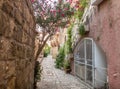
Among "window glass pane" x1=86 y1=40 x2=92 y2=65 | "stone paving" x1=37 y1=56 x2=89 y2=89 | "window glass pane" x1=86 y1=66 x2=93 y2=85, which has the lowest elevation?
"stone paving" x1=37 y1=56 x2=89 y2=89

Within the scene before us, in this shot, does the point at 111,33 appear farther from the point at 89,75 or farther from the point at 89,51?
the point at 89,75

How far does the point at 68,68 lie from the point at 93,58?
248 inches

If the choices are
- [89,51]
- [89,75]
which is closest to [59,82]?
[89,75]

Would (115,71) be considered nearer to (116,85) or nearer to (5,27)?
(116,85)

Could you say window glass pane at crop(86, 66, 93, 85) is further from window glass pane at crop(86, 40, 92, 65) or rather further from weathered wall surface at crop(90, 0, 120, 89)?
weathered wall surface at crop(90, 0, 120, 89)

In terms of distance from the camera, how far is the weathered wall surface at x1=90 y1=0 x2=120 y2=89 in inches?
217

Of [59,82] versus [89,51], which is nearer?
[89,51]

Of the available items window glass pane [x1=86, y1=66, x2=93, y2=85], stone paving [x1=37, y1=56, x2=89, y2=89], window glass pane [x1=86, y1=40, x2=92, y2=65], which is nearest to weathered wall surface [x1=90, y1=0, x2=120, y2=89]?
window glass pane [x1=86, y1=40, x2=92, y2=65]

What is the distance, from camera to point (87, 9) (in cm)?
899

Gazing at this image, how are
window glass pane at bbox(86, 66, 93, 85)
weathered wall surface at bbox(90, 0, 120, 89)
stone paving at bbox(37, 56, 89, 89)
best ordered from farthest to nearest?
window glass pane at bbox(86, 66, 93, 85) < stone paving at bbox(37, 56, 89, 89) < weathered wall surface at bbox(90, 0, 120, 89)

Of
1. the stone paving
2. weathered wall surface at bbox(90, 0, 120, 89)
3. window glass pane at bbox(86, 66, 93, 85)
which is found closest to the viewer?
weathered wall surface at bbox(90, 0, 120, 89)

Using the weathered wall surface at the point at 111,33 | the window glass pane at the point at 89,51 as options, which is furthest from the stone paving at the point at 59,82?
the weathered wall surface at the point at 111,33

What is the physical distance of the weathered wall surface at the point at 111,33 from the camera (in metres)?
5.51

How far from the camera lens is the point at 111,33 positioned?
5980mm
